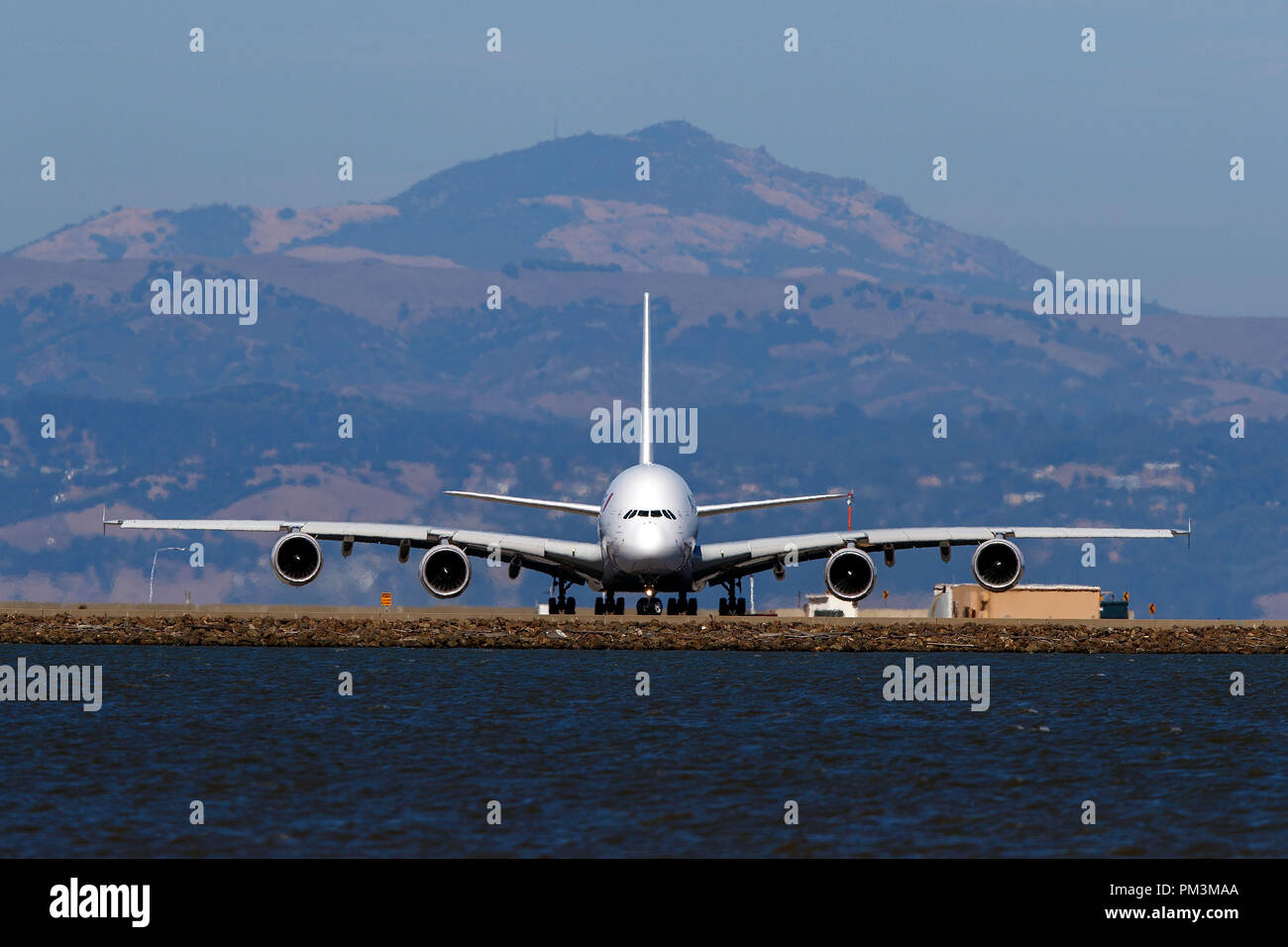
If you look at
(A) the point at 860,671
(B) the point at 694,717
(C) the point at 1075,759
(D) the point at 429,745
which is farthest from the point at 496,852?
(A) the point at 860,671

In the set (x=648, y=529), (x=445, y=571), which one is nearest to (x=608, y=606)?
(x=445, y=571)

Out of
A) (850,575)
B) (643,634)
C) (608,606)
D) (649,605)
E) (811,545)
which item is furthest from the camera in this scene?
(608,606)

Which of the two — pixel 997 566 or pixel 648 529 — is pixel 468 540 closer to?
pixel 648 529

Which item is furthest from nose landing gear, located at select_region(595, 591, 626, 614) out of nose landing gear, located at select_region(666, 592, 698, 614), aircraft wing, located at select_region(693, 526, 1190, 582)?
aircraft wing, located at select_region(693, 526, 1190, 582)

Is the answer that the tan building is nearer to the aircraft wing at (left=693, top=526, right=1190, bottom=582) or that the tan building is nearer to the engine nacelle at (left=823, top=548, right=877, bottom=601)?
the aircraft wing at (left=693, top=526, right=1190, bottom=582)
